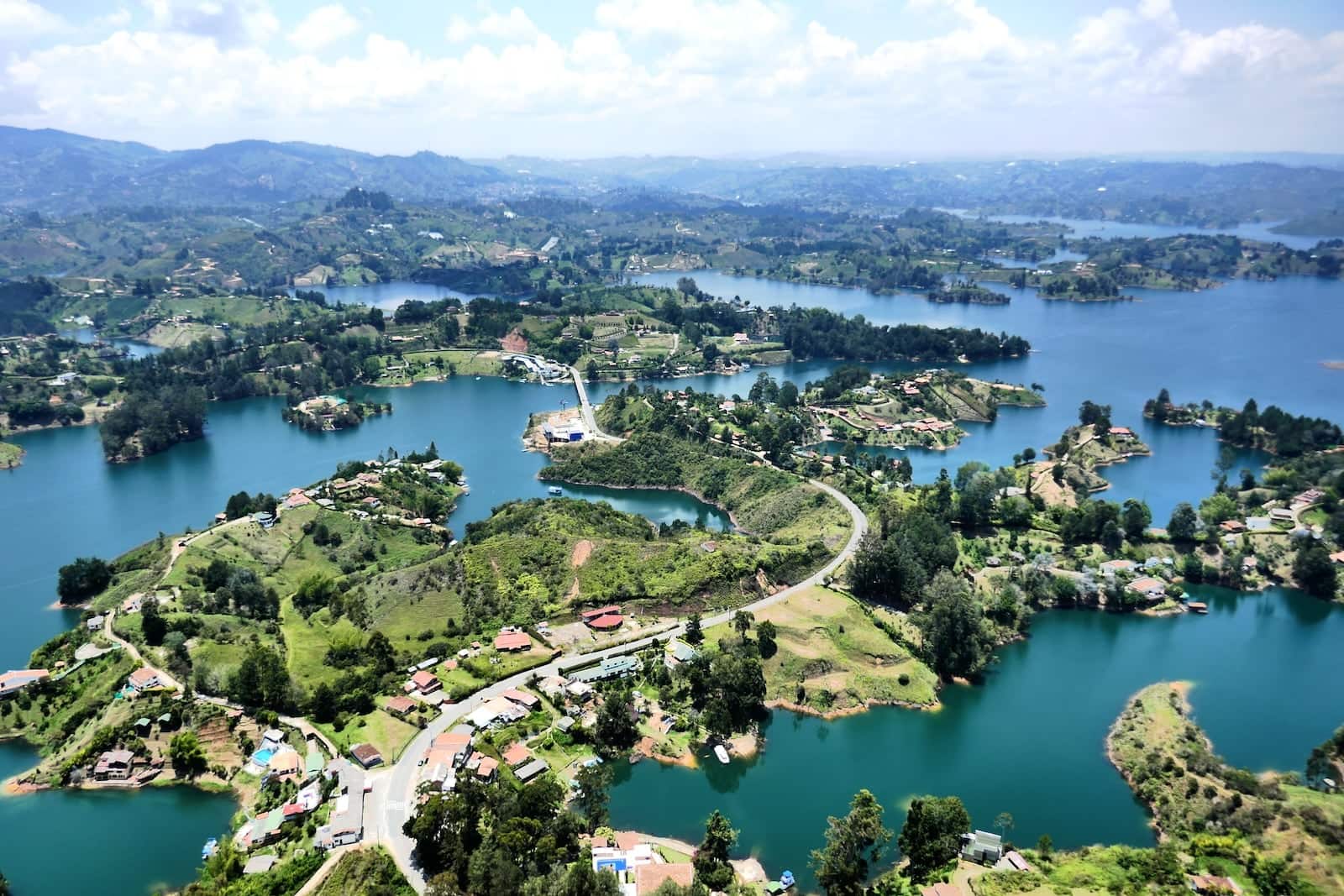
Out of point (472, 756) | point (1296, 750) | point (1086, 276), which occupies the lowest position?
point (1296, 750)

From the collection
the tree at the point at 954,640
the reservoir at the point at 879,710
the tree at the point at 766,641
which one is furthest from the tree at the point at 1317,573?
the tree at the point at 766,641

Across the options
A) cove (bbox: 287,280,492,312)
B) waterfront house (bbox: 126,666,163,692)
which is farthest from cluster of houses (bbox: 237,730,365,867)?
cove (bbox: 287,280,492,312)

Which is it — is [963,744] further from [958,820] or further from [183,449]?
[183,449]

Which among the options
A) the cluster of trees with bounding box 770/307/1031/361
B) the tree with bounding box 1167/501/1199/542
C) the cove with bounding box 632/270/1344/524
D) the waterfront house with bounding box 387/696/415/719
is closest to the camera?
the waterfront house with bounding box 387/696/415/719

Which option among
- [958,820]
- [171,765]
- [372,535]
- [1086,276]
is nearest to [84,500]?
[372,535]

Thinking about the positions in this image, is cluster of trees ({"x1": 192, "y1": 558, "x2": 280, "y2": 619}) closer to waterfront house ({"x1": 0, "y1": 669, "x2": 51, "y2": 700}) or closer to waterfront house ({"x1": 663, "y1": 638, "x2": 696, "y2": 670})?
waterfront house ({"x1": 0, "y1": 669, "x2": 51, "y2": 700})

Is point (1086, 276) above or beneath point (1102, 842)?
above

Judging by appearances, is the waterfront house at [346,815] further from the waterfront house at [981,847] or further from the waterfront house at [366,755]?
the waterfront house at [981,847]
